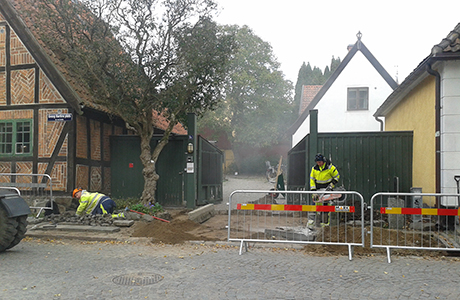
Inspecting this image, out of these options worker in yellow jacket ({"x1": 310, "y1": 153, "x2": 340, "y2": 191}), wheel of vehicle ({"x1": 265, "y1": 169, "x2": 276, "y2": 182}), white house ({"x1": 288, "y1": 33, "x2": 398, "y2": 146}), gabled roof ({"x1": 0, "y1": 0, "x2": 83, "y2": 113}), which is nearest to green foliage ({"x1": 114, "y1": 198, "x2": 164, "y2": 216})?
gabled roof ({"x1": 0, "y1": 0, "x2": 83, "y2": 113})

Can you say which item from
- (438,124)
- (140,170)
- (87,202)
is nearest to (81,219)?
(87,202)

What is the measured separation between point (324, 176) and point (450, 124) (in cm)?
289

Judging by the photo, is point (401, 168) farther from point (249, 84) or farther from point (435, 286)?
point (249, 84)

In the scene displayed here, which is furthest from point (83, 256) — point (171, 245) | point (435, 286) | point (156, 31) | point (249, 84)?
point (249, 84)

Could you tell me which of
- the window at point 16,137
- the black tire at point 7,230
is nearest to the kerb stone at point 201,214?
the black tire at point 7,230

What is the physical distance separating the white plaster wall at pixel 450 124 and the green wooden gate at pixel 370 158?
2283mm

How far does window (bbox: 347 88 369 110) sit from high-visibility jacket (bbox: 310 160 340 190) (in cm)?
1390

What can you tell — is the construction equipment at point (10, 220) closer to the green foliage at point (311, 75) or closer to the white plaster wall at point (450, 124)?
the white plaster wall at point (450, 124)

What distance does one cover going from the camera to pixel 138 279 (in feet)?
18.4

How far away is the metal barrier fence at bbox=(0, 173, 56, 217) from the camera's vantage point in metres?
11.7

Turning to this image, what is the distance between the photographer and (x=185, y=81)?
1128 centimetres

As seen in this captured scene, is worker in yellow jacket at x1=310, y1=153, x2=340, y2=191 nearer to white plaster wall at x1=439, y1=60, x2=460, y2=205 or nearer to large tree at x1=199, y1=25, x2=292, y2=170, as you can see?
white plaster wall at x1=439, y1=60, x2=460, y2=205

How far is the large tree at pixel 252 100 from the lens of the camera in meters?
37.5

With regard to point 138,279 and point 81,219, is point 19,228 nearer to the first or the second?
point 81,219
